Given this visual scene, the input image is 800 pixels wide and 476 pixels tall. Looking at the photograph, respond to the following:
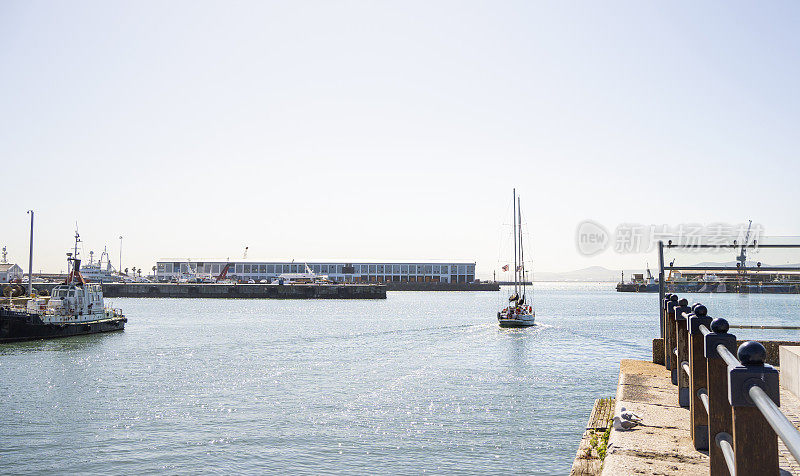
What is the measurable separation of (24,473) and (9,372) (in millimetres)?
19278

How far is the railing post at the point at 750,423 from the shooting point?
2.57m

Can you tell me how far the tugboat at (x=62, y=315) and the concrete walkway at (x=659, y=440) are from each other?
4658 cm

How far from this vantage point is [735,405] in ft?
8.74

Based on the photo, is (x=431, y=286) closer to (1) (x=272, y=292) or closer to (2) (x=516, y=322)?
(1) (x=272, y=292)

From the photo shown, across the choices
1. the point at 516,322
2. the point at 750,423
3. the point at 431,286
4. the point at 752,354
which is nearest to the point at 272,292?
the point at 431,286

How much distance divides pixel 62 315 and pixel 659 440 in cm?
5126

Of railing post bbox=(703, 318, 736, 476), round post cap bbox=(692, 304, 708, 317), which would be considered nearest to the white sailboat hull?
round post cap bbox=(692, 304, 708, 317)

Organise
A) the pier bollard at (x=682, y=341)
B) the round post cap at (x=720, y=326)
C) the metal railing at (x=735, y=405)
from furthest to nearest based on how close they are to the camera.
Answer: the pier bollard at (x=682, y=341), the round post cap at (x=720, y=326), the metal railing at (x=735, y=405)

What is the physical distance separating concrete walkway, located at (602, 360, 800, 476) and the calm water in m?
3.01

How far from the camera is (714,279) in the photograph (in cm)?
1208

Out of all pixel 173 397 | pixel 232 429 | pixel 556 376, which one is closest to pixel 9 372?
pixel 173 397

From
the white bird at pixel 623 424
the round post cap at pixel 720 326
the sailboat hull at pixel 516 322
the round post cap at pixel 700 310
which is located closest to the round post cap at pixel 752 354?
the round post cap at pixel 720 326

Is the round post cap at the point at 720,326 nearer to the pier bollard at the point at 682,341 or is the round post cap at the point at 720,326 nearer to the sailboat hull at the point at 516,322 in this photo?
the pier bollard at the point at 682,341

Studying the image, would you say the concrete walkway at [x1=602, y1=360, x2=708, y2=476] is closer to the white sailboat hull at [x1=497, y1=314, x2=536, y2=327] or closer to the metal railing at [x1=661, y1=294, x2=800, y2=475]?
the metal railing at [x1=661, y1=294, x2=800, y2=475]
